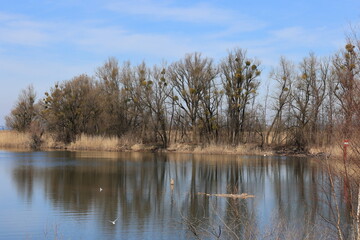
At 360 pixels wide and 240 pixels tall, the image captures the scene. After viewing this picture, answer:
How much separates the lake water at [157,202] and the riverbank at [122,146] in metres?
11.9

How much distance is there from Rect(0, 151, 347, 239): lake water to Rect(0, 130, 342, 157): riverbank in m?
11.9

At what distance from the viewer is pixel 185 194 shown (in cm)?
1875

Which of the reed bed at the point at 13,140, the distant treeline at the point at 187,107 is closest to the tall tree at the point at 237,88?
the distant treeline at the point at 187,107

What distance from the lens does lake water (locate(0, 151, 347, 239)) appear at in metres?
11.6

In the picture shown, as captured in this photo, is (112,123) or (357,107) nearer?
(357,107)

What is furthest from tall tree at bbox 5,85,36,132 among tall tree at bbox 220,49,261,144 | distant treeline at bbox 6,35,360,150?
tall tree at bbox 220,49,261,144

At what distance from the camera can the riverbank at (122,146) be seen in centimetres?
A: 4250

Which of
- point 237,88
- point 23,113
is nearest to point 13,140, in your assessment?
point 23,113

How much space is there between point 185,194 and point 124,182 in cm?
455

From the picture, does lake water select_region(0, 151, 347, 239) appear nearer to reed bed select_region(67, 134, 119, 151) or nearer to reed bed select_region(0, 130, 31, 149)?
reed bed select_region(67, 134, 119, 151)

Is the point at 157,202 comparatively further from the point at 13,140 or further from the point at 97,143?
the point at 13,140

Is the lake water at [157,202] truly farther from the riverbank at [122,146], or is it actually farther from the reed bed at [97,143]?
the reed bed at [97,143]

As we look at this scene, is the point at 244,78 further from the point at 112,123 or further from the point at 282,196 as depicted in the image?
the point at 282,196

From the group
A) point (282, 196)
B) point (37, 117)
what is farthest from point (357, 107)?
point (37, 117)
